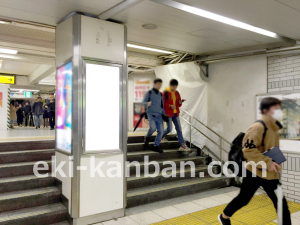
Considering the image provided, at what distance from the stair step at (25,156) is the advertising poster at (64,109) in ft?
2.34

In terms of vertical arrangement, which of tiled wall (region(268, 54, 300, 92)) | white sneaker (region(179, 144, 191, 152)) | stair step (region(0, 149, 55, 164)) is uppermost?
tiled wall (region(268, 54, 300, 92))

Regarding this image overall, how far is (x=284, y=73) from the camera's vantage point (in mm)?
4766

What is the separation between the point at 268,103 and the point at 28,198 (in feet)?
10.9

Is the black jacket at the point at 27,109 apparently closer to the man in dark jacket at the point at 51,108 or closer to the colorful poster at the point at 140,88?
the man in dark jacket at the point at 51,108

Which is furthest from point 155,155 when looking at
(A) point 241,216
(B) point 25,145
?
(B) point 25,145

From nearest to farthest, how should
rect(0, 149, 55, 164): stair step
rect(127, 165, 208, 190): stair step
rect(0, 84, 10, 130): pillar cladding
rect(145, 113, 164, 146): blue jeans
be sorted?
rect(145, 113, 164, 146): blue jeans
rect(0, 149, 55, 164): stair step
rect(127, 165, 208, 190): stair step
rect(0, 84, 10, 130): pillar cladding

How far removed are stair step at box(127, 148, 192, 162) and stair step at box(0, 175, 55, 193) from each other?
157 centimetres

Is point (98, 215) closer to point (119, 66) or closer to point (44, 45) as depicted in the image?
point (119, 66)

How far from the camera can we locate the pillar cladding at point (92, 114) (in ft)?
10.9

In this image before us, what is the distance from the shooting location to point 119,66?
3.63m

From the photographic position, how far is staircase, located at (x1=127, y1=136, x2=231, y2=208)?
428 cm

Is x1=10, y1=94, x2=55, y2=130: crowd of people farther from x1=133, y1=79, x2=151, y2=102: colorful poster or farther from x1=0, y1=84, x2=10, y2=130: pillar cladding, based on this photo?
x1=133, y1=79, x2=151, y2=102: colorful poster

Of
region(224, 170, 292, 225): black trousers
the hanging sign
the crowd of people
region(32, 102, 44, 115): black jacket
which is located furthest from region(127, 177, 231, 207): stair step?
the hanging sign

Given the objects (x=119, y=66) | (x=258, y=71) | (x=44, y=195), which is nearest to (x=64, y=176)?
(x=44, y=195)
